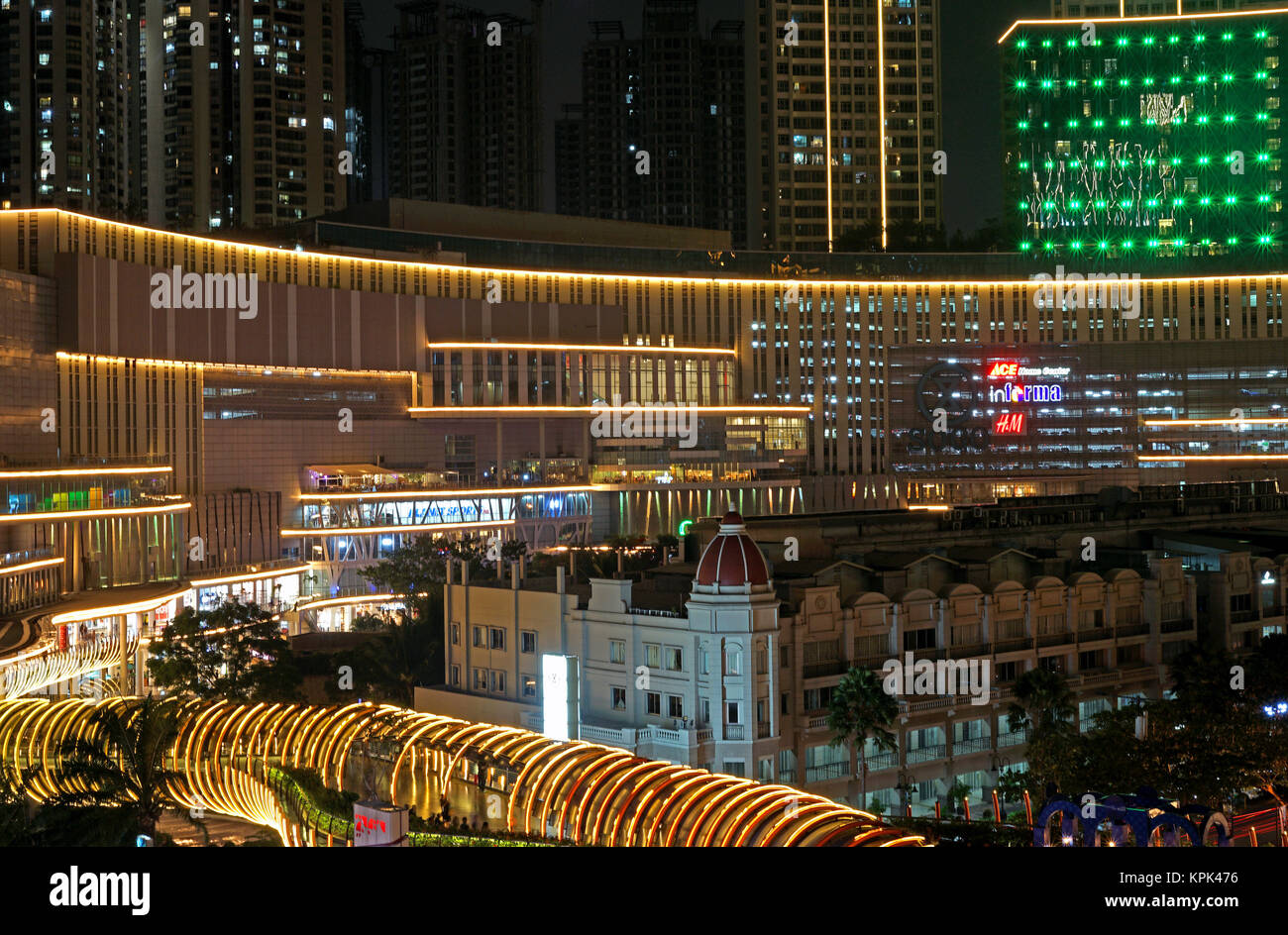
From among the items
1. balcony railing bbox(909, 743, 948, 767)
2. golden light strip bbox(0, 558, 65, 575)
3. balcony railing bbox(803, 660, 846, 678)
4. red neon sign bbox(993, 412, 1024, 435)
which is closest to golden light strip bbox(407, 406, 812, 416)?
red neon sign bbox(993, 412, 1024, 435)

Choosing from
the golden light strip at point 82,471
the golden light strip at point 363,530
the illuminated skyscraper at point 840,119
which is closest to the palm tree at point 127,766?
the golden light strip at point 82,471

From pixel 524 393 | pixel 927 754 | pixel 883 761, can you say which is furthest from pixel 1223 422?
pixel 883 761

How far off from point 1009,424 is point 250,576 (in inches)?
2627

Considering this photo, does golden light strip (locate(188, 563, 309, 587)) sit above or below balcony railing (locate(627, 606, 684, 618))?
below

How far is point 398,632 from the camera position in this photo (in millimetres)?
59000

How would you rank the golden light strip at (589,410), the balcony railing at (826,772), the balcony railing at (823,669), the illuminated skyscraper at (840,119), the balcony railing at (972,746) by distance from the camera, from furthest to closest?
the illuminated skyscraper at (840,119), the golden light strip at (589,410), the balcony railing at (972,746), the balcony railing at (823,669), the balcony railing at (826,772)

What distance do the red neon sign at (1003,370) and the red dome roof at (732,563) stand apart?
264 ft

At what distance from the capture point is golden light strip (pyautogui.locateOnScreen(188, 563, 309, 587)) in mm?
73938

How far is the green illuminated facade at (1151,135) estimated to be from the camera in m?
130

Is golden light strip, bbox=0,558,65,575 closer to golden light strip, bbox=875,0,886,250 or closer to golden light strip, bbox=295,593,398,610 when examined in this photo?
golden light strip, bbox=295,593,398,610

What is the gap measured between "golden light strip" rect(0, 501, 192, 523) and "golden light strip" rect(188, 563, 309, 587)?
3.83 metres

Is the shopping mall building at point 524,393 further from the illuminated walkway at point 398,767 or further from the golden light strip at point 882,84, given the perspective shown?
the golden light strip at point 882,84

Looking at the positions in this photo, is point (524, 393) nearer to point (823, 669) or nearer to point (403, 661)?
point (403, 661)
